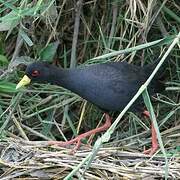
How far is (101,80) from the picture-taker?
3.21 meters

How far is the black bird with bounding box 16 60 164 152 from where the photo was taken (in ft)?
10.5

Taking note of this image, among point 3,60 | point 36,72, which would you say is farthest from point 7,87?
point 36,72

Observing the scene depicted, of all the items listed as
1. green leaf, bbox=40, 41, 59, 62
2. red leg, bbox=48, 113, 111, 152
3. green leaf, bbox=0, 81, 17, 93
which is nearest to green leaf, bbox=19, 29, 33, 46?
green leaf, bbox=40, 41, 59, 62

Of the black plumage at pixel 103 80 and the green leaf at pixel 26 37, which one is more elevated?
the green leaf at pixel 26 37

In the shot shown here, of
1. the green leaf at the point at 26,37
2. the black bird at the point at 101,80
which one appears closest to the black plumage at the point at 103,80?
the black bird at the point at 101,80

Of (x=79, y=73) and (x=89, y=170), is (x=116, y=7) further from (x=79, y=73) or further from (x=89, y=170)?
(x=89, y=170)

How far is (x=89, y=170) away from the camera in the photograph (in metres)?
3.06

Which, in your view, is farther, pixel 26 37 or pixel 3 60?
pixel 3 60

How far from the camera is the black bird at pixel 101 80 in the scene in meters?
3.19

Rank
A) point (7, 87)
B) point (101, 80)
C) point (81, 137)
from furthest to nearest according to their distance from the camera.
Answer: point (7, 87) < point (81, 137) < point (101, 80)

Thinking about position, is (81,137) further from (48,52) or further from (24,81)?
(48,52)

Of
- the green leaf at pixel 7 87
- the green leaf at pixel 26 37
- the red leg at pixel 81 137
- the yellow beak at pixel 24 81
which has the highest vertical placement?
the green leaf at pixel 26 37

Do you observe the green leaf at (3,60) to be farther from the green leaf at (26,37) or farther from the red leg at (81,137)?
the red leg at (81,137)

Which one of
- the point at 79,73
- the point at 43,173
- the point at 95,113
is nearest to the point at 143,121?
the point at 95,113
